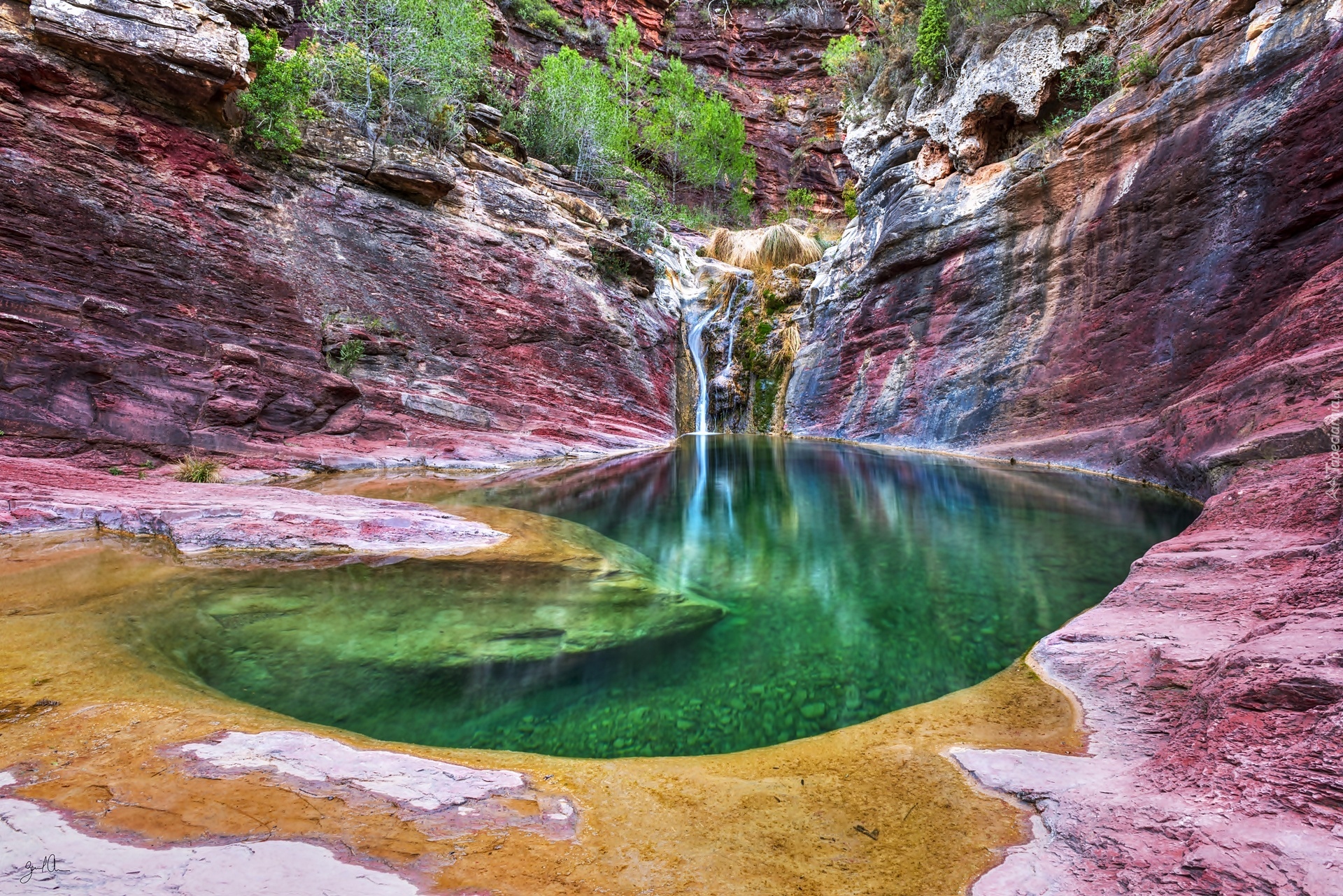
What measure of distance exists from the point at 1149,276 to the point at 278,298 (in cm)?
1709

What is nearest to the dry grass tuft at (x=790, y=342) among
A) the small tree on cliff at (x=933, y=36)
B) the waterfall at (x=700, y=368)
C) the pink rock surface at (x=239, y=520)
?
the waterfall at (x=700, y=368)

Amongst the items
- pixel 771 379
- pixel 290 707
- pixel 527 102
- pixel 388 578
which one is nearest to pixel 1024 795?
pixel 290 707

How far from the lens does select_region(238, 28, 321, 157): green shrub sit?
39.1ft

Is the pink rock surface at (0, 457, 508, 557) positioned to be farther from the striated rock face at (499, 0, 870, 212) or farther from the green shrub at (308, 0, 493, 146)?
the striated rock face at (499, 0, 870, 212)

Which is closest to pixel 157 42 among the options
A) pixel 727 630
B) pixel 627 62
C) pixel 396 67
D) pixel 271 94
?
pixel 271 94

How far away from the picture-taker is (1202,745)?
2.09 m

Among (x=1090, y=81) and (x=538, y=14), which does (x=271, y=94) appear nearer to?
(x=1090, y=81)

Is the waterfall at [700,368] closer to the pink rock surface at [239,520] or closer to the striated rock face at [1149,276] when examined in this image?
the striated rock face at [1149,276]

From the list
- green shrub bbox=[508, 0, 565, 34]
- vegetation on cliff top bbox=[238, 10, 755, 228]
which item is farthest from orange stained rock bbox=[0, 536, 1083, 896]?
green shrub bbox=[508, 0, 565, 34]

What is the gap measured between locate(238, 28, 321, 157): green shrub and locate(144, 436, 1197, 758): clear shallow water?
975 cm

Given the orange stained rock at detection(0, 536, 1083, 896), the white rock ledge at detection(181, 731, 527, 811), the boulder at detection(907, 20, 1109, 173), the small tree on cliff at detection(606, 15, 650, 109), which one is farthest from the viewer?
the small tree on cliff at detection(606, 15, 650, 109)

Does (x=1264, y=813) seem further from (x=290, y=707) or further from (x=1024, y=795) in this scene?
(x=290, y=707)

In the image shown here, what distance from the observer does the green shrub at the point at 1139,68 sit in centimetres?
1148

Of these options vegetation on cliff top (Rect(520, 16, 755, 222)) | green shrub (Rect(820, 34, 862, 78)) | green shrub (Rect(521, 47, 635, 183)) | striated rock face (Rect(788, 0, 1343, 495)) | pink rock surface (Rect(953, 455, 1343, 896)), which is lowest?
pink rock surface (Rect(953, 455, 1343, 896))
